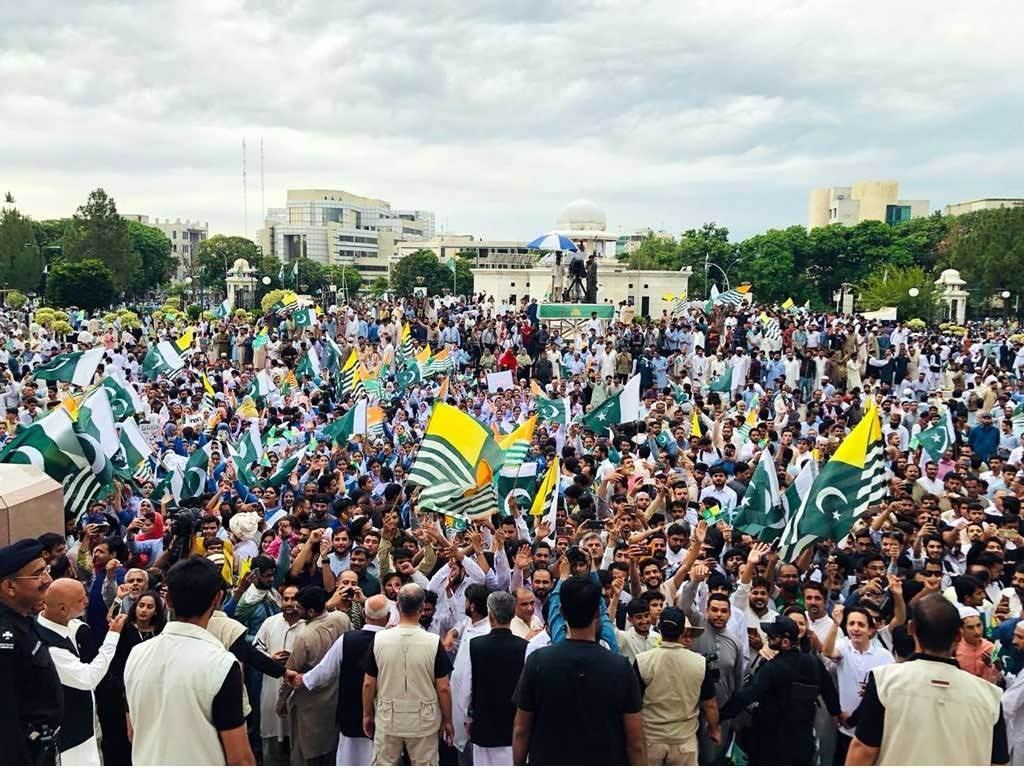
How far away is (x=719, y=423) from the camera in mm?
14078

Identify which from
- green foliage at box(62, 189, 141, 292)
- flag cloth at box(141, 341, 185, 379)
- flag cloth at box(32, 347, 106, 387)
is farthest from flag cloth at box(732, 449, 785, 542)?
green foliage at box(62, 189, 141, 292)

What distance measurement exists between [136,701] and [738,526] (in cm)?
614

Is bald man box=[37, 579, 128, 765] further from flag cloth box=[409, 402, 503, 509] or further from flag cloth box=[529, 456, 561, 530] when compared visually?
A: flag cloth box=[529, 456, 561, 530]

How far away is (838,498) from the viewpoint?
721 centimetres

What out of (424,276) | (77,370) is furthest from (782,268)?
(77,370)

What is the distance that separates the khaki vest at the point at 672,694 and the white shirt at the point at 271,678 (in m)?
2.25

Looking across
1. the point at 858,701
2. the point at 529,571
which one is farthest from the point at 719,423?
the point at 858,701

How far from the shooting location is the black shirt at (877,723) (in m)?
3.81

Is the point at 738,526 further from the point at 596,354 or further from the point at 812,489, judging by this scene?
the point at 596,354

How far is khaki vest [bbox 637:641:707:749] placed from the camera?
491 centimetres

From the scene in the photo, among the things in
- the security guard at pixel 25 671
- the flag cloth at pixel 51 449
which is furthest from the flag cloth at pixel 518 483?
the security guard at pixel 25 671

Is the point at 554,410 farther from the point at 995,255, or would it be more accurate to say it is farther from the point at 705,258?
the point at 705,258

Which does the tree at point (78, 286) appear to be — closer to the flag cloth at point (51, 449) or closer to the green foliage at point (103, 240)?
the green foliage at point (103, 240)

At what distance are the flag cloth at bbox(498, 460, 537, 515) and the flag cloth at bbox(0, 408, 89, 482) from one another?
420 cm
